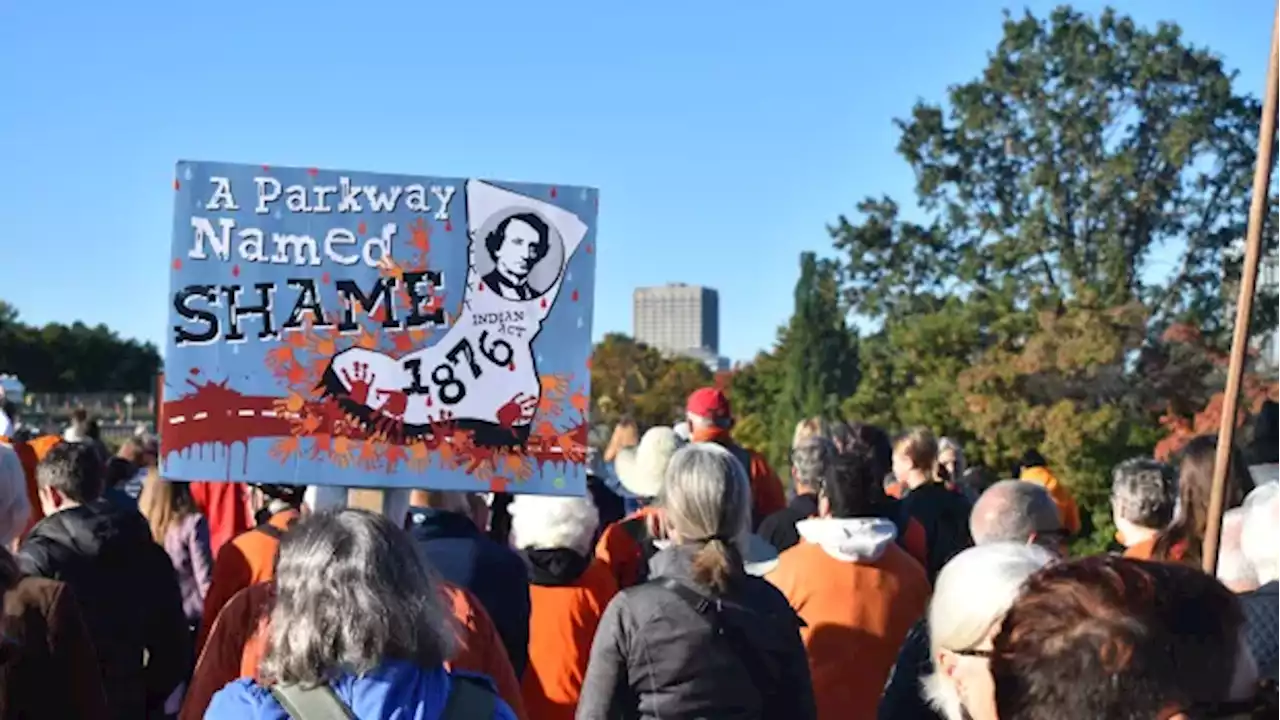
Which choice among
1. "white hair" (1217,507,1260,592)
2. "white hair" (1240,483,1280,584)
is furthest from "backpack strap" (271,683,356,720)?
"white hair" (1217,507,1260,592)

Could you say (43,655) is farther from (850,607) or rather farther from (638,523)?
(638,523)

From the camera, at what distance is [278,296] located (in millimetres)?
4133

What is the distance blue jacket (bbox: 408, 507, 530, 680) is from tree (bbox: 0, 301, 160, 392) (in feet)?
197

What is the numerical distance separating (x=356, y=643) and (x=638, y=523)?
3935 mm

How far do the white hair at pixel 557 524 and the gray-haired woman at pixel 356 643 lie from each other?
1934mm

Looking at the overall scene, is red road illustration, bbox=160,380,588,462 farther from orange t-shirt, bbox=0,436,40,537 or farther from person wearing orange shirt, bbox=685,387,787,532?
orange t-shirt, bbox=0,436,40,537

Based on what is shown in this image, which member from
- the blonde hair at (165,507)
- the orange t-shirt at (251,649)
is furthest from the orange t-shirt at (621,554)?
the orange t-shirt at (251,649)

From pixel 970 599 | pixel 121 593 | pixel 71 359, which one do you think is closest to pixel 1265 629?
pixel 970 599

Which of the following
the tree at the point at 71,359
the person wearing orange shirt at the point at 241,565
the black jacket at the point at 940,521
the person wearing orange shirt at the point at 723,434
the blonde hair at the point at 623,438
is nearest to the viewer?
the person wearing orange shirt at the point at 241,565

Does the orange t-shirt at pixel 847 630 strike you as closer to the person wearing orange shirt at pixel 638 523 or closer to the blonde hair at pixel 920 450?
the person wearing orange shirt at pixel 638 523

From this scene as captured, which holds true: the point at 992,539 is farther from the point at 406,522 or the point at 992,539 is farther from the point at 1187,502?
the point at 406,522

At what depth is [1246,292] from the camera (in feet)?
10.5

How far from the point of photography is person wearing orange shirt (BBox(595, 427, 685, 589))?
5.78 metres

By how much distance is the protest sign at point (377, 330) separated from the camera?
4.09 m
